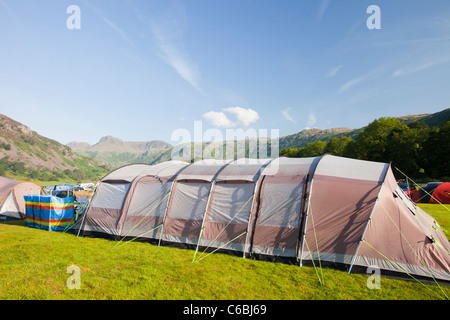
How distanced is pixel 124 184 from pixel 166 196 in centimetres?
260

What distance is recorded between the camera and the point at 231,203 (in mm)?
9211

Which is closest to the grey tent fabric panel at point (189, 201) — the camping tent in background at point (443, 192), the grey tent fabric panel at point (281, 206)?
the grey tent fabric panel at point (281, 206)

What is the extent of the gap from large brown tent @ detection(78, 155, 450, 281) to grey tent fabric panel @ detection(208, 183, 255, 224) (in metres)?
0.04

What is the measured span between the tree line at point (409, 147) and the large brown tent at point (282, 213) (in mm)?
52769

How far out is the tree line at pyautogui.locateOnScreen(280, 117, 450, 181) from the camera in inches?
1954

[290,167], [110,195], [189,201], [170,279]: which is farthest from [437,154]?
[170,279]

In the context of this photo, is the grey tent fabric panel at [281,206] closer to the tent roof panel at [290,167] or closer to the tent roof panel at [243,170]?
the tent roof panel at [290,167]

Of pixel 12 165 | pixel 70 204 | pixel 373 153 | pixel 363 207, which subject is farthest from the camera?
pixel 12 165

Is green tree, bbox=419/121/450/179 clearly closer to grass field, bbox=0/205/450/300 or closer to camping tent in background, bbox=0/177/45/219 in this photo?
grass field, bbox=0/205/450/300

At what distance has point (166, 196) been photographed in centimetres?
1021

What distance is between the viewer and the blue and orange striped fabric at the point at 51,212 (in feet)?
40.1

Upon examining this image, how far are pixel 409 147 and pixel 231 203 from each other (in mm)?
59381
